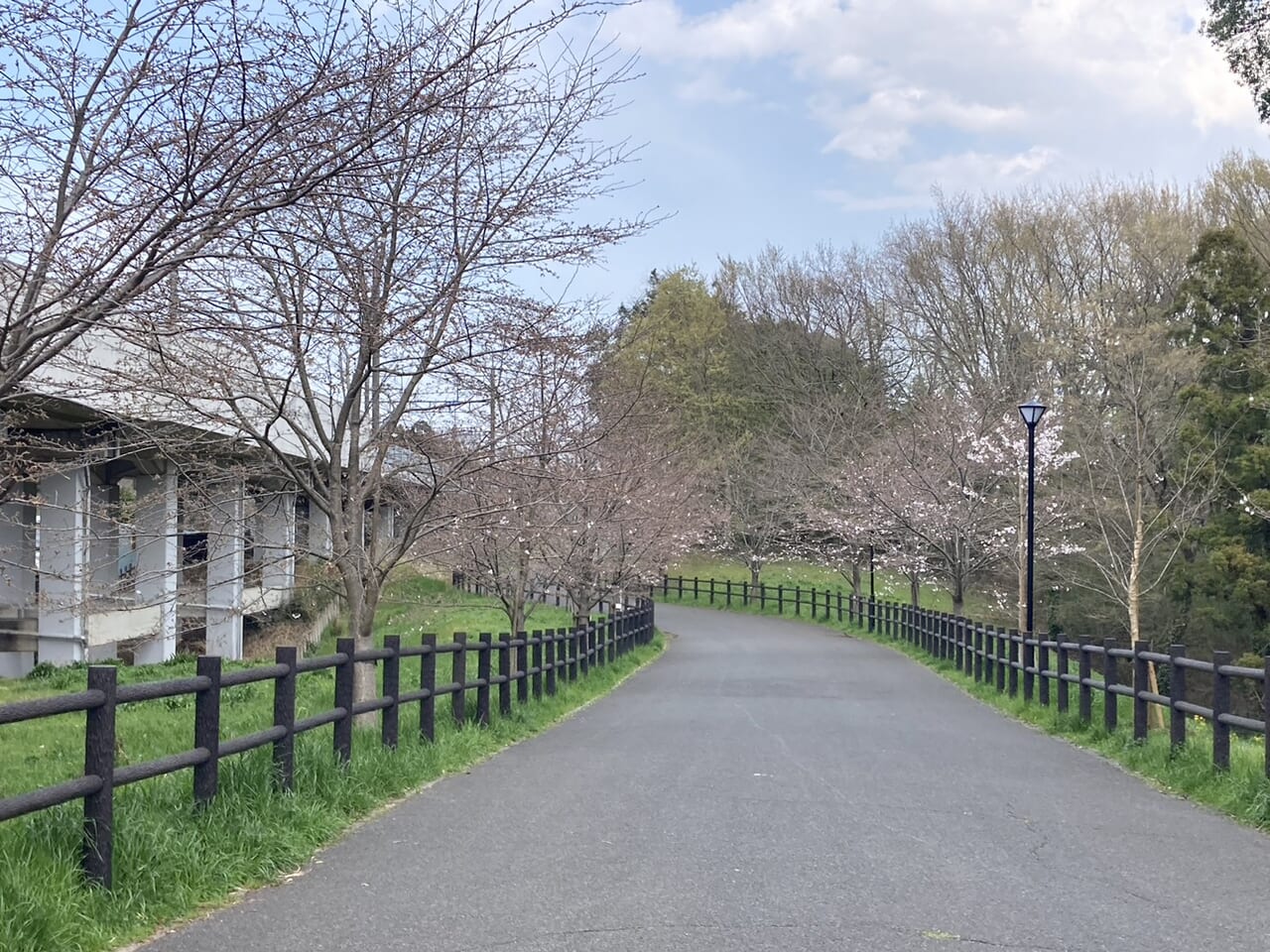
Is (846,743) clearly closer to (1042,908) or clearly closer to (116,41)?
(1042,908)

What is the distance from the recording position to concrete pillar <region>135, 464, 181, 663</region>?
1112 centimetres

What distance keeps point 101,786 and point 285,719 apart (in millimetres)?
2177

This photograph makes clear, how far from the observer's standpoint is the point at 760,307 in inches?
2149

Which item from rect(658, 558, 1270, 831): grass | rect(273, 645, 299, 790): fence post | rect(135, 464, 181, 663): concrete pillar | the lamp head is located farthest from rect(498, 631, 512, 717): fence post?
the lamp head

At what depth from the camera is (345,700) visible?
8766mm

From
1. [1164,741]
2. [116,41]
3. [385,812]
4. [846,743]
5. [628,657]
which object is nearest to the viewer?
[116,41]

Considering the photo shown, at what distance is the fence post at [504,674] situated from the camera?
44.4 ft

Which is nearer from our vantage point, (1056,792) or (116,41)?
(116,41)

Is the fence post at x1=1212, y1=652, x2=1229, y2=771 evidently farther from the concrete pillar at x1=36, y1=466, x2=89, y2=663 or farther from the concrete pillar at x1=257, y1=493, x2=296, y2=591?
the concrete pillar at x1=36, y1=466, x2=89, y2=663

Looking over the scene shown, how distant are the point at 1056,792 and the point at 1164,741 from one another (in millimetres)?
2569

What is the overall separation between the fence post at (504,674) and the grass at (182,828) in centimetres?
76

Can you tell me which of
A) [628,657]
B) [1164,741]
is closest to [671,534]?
[628,657]

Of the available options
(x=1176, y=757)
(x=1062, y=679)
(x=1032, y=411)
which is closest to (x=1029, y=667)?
(x=1062, y=679)

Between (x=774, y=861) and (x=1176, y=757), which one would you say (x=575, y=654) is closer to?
(x=1176, y=757)
